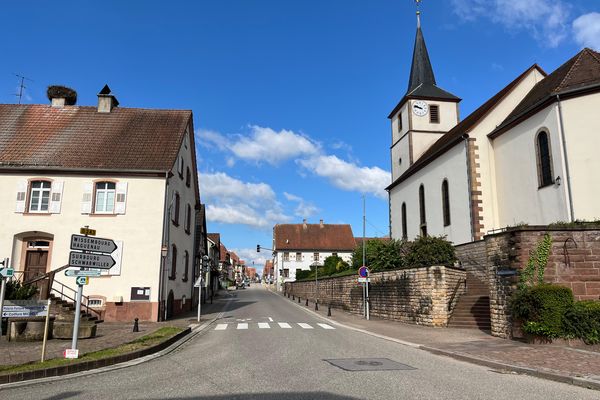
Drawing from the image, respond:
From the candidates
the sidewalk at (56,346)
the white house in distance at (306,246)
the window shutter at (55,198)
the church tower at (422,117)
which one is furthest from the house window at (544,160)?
the white house in distance at (306,246)

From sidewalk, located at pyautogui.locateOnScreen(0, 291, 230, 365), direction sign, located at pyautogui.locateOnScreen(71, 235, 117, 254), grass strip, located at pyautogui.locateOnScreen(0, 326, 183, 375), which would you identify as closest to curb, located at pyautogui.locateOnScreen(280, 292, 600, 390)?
grass strip, located at pyautogui.locateOnScreen(0, 326, 183, 375)

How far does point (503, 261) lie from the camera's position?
49.8 ft

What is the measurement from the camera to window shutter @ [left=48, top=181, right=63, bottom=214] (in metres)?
21.1

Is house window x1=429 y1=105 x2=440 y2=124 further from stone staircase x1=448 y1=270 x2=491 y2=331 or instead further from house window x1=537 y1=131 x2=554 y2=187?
stone staircase x1=448 y1=270 x2=491 y2=331

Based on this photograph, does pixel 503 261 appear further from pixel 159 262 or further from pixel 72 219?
pixel 72 219

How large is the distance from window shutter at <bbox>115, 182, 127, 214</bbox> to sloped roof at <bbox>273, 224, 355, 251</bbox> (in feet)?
179

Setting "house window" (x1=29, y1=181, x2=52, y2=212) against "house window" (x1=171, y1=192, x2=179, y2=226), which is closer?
"house window" (x1=29, y1=181, x2=52, y2=212)

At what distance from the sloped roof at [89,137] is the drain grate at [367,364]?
48.0 ft

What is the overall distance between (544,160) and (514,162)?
2.56 m

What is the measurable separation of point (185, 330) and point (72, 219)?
28.6 feet

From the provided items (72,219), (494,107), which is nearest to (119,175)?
(72,219)

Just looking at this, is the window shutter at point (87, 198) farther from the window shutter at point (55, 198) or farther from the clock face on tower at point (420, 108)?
the clock face on tower at point (420, 108)

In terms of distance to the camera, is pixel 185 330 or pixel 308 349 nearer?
pixel 308 349

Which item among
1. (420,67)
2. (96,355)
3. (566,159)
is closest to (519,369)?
(96,355)
